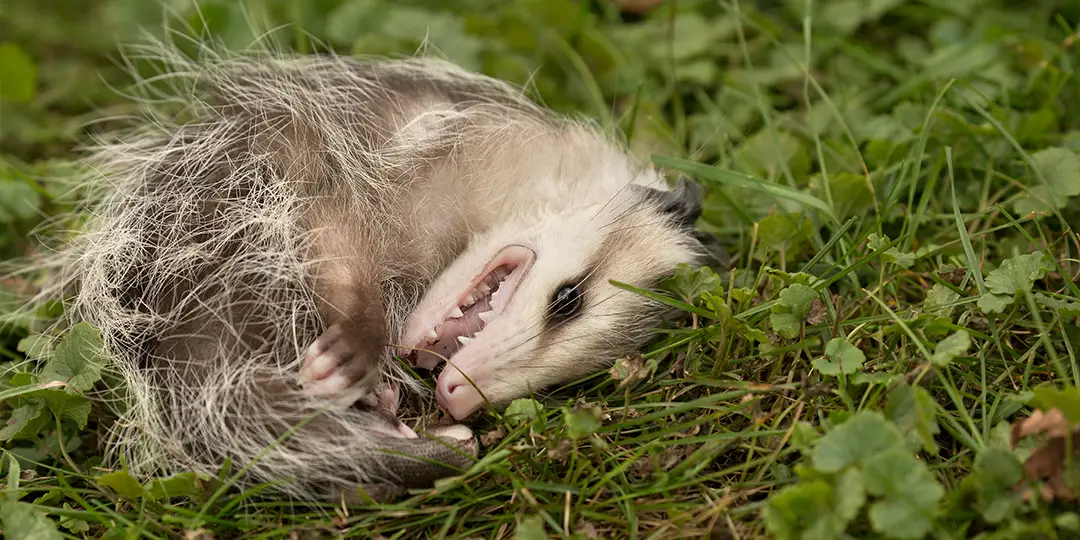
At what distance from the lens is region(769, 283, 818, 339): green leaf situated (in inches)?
88.0

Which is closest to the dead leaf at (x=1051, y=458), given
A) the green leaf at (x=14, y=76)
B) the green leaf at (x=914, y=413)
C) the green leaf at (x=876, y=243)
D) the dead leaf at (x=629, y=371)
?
the green leaf at (x=914, y=413)

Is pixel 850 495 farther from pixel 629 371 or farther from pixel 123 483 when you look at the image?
pixel 123 483

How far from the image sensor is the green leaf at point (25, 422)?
2287mm

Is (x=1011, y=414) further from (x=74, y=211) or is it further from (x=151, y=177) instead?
(x=74, y=211)

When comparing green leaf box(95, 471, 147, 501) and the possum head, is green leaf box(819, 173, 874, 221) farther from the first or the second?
green leaf box(95, 471, 147, 501)

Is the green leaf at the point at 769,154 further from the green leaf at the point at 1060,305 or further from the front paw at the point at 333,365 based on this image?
the front paw at the point at 333,365

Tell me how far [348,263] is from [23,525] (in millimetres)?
921

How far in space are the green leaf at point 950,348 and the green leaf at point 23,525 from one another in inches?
77.8

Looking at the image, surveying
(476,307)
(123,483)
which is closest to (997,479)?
(476,307)

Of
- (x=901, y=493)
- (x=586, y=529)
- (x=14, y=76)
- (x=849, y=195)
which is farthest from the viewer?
(x=14, y=76)

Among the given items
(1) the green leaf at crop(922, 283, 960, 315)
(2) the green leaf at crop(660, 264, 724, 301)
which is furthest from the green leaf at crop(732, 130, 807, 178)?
(1) the green leaf at crop(922, 283, 960, 315)

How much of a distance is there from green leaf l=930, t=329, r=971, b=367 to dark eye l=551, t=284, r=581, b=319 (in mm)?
896

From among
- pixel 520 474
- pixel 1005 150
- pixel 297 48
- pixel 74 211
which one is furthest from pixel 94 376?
pixel 1005 150

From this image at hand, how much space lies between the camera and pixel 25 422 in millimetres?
2291
